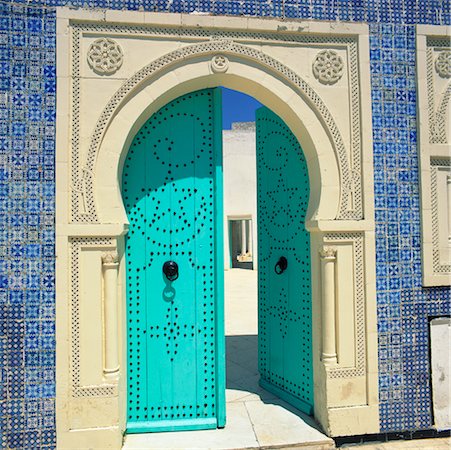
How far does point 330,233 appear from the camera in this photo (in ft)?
10.00

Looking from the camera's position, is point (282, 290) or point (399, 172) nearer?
point (399, 172)

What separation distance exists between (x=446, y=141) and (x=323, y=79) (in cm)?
128

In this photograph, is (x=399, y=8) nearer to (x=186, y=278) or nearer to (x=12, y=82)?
(x=186, y=278)

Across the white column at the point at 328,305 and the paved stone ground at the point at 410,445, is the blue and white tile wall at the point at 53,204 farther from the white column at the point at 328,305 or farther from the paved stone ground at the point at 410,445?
the white column at the point at 328,305

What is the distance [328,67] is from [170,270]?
7.41 feet

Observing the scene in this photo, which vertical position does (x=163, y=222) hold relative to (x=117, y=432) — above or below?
above

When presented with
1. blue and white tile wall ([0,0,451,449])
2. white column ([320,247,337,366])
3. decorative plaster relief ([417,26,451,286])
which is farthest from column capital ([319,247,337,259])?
decorative plaster relief ([417,26,451,286])

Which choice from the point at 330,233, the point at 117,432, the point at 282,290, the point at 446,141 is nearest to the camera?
the point at 117,432

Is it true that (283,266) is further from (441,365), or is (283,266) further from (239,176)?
(239,176)

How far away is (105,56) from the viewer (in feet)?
9.50

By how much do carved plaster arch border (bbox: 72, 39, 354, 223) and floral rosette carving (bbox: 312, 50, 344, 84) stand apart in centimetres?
16

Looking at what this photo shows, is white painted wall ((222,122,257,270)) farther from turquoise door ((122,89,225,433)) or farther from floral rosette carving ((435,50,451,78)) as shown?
floral rosette carving ((435,50,451,78))

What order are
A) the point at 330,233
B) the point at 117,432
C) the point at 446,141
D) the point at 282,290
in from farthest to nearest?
the point at 282,290
the point at 446,141
the point at 330,233
the point at 117,432

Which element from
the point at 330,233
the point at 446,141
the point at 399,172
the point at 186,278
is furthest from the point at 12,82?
the point at 446,141
